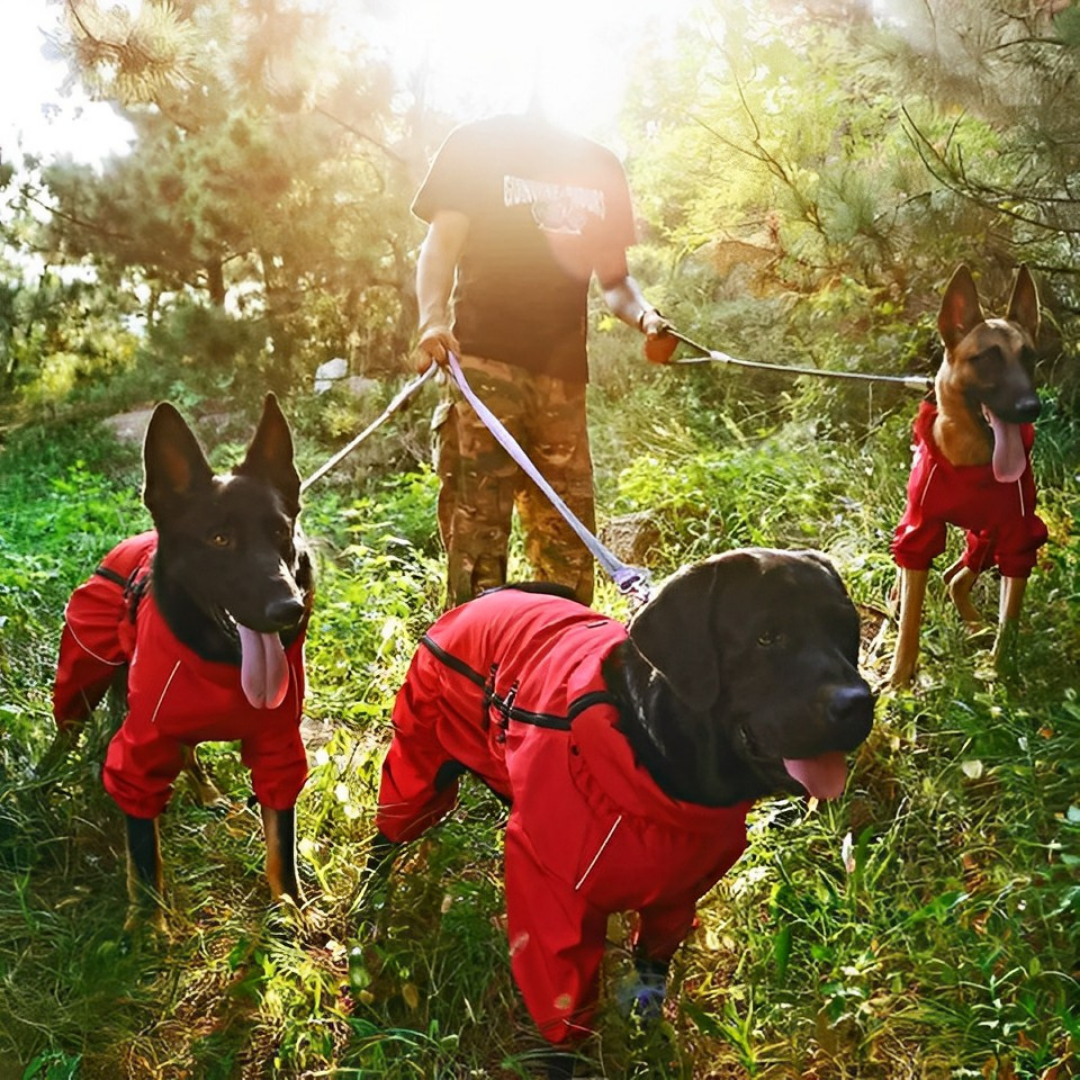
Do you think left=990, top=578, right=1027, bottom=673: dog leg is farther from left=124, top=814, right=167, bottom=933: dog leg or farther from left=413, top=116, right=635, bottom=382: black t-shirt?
left=124, top=814, right=167, bottom=933: dog leg

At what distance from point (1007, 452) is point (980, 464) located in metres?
0.08

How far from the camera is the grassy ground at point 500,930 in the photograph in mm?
1789

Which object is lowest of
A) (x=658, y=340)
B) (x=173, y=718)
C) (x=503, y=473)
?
(x=173, y=718)

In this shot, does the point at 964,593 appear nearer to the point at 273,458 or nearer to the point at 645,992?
the point at 645,992

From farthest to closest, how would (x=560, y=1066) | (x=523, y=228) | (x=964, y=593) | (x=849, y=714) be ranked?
(x=964, y=593), (x=523, y=228), (x=560, y=1066), (x=849, y=714)

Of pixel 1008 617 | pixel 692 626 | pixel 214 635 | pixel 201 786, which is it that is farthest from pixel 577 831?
pixel 1008 617

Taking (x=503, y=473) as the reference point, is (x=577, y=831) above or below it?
below

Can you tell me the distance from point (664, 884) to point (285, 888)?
1070 millimetres

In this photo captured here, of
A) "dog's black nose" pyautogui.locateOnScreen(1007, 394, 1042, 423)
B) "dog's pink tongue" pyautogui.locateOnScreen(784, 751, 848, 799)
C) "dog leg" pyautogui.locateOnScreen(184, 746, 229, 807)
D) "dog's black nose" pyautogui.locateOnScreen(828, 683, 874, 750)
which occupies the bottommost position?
"dog leg" pyautogui.locateOnScreen(184, 746, 229, 807)

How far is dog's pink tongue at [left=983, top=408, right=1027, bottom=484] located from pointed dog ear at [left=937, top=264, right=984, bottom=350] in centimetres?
30

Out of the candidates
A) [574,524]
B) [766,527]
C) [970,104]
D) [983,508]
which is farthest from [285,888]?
[970,104]

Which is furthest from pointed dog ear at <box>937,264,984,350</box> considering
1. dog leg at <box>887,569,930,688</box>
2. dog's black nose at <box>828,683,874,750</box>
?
dog's black nose at <box>828,683,874,750</box>

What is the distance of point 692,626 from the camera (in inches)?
58.8

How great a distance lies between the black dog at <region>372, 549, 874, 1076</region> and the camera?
146 cm
